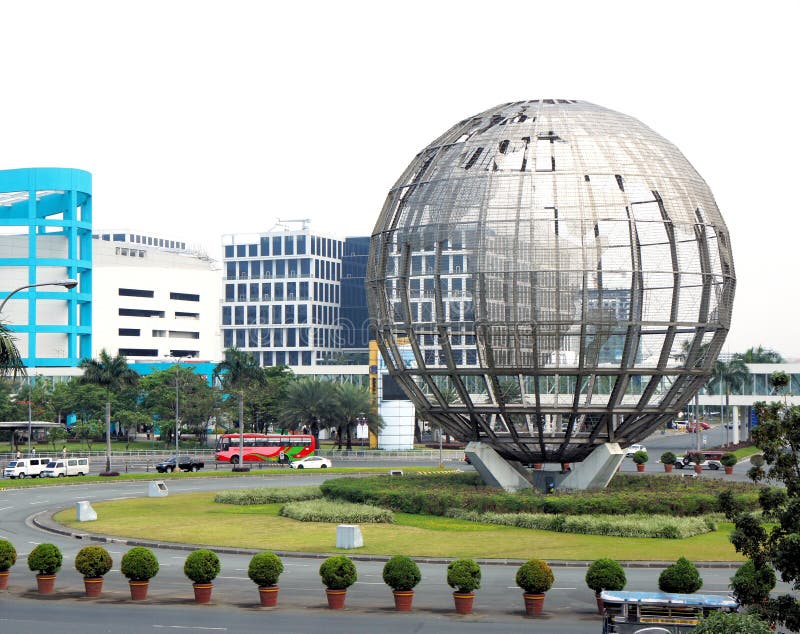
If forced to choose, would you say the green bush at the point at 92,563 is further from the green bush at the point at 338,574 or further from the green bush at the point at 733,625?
the green bush at the point at 733,625

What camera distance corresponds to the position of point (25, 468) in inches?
3041

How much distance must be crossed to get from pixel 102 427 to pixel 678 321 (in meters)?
78.2

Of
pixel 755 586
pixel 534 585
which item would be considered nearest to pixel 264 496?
pixel 534 585

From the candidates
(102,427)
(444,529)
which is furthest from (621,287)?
(102,427)

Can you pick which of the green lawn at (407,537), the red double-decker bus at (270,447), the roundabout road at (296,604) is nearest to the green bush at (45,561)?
the roundabout road at (296,604)

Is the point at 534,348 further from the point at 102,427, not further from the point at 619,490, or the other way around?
the point at 102,427

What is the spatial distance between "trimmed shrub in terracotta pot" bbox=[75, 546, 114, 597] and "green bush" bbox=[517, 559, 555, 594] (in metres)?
10.3

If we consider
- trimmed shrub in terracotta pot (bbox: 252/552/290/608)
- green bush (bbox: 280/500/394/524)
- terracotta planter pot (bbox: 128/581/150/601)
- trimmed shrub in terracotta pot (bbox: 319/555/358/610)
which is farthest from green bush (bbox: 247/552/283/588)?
green bush (bbox: 280/500/394/524)

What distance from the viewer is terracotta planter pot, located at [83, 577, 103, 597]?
29.3m

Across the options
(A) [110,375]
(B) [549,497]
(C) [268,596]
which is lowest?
(C) [268,596]

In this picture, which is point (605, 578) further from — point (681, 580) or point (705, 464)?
point (705, 464)

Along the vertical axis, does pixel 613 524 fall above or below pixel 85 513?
below

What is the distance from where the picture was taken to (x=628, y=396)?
150ft

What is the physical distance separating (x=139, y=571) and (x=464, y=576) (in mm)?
7975
